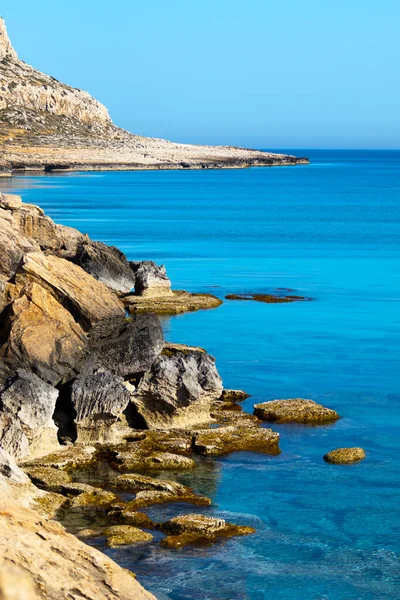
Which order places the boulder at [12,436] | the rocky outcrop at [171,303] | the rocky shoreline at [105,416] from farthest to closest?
the rocky outcrop at [171,303]
the boulder at [12,436]
the rocky shoreline at [105,416]

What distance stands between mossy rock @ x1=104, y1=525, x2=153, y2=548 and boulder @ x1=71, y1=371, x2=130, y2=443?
511cm

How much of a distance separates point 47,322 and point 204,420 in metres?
4.46

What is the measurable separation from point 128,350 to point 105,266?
59.9 feet

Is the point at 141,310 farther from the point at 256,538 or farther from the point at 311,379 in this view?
the point at 256,538

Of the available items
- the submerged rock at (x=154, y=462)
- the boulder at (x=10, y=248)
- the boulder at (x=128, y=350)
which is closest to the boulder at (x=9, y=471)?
the submerged rock at (x=154, y=462)

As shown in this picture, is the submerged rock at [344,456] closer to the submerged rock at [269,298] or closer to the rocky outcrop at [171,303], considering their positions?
the rocky outcrop at [171,303]

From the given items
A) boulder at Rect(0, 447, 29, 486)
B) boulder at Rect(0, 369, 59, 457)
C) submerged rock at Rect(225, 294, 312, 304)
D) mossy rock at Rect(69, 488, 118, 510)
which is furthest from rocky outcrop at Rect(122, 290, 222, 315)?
boulder at Rect(0, 447, 29, 486)

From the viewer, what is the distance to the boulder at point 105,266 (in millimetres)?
42375

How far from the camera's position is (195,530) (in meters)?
18.1

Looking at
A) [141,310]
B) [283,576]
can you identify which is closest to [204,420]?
[283,576]

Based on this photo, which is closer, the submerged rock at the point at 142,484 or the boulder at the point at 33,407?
the submerged rock at the point at 142,484

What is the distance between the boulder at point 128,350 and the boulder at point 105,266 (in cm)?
1616

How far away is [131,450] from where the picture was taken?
74.3 ft

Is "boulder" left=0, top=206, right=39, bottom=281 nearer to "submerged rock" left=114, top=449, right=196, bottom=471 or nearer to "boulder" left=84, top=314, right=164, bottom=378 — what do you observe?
"boulder" left=84, top=314, right=164, bottom=378
